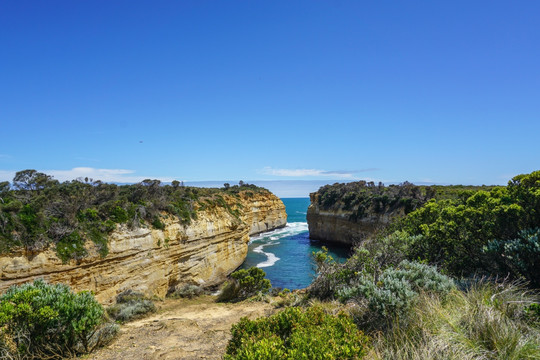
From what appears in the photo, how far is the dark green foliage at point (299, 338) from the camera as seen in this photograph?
3867 millimetres

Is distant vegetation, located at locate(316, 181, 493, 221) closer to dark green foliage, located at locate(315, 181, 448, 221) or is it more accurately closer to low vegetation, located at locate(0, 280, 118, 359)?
dark green foliage, located at locate(315, 181, 448, 221)

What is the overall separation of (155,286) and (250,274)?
6.77m

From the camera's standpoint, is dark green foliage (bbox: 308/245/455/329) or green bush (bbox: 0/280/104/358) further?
green bush (bbox: 0/280/104/358)

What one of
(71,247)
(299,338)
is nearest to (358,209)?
(71,247)

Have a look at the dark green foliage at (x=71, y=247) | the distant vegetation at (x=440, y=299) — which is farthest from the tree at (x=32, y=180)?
the distant vegetation at (x=440, y=299)

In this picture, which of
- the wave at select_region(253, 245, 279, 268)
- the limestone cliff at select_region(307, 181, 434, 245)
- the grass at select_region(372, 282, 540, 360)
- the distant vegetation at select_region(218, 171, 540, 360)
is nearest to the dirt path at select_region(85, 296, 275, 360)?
the distant vegetation at select_region(218, 171, 540, 360)

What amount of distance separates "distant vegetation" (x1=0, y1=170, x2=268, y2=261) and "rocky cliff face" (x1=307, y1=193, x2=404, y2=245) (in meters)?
23.8

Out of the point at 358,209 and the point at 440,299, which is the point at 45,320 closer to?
the point at 440,299

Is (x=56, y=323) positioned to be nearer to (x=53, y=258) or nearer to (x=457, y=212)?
(x=53, y=258)

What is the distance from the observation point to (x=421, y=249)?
10.2m

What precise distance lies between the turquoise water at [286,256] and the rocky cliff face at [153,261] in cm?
386

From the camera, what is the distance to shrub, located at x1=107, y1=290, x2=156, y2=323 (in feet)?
45.9

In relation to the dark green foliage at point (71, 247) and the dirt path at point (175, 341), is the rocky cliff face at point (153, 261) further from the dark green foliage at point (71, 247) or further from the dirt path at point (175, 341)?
the dirt path at point (175, 341)

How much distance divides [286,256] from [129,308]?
24.5 metres
